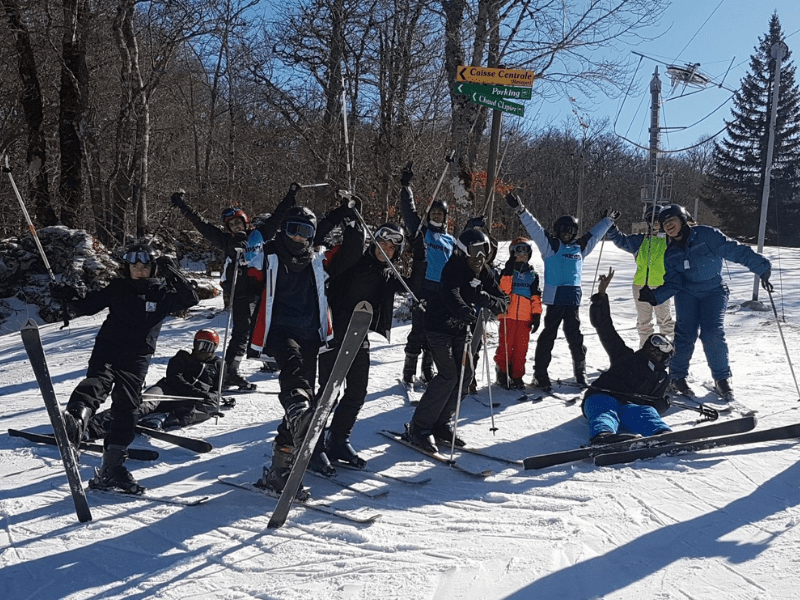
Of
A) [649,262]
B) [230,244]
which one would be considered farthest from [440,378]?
[649,262]

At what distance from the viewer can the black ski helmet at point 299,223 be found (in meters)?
4.21

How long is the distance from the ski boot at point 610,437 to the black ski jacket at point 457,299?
122 centimetres

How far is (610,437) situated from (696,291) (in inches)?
94.4

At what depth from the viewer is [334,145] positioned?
10.8 metres

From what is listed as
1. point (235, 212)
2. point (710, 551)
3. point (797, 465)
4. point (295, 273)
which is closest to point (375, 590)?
point (710, 551)

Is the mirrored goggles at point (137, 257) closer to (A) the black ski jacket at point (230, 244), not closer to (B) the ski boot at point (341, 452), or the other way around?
(B) the ski boot at point (341, 452)

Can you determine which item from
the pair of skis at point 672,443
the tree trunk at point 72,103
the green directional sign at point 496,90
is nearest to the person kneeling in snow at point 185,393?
the pair of skis at point 672,443

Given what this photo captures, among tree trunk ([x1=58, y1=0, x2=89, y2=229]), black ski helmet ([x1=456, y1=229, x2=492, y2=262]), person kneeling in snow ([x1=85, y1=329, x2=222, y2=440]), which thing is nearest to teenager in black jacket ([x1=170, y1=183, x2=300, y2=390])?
person kneeling in snow ([x1=85, y1=329, x2=222, y2=440])

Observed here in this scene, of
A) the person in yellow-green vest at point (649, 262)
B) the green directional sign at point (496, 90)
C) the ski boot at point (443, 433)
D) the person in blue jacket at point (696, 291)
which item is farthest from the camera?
the person in yellow-green vest at point (649, 262)

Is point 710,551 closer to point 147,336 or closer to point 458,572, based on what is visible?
point 458,572

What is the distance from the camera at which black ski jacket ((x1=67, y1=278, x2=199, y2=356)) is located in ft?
14.0

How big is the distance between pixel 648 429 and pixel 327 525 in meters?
2.74

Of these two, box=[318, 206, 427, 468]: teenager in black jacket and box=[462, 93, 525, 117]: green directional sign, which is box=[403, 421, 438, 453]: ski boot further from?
box=[462, 93, 525, 117]: green directional sign

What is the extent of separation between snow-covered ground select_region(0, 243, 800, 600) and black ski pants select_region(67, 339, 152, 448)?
1.43ft
